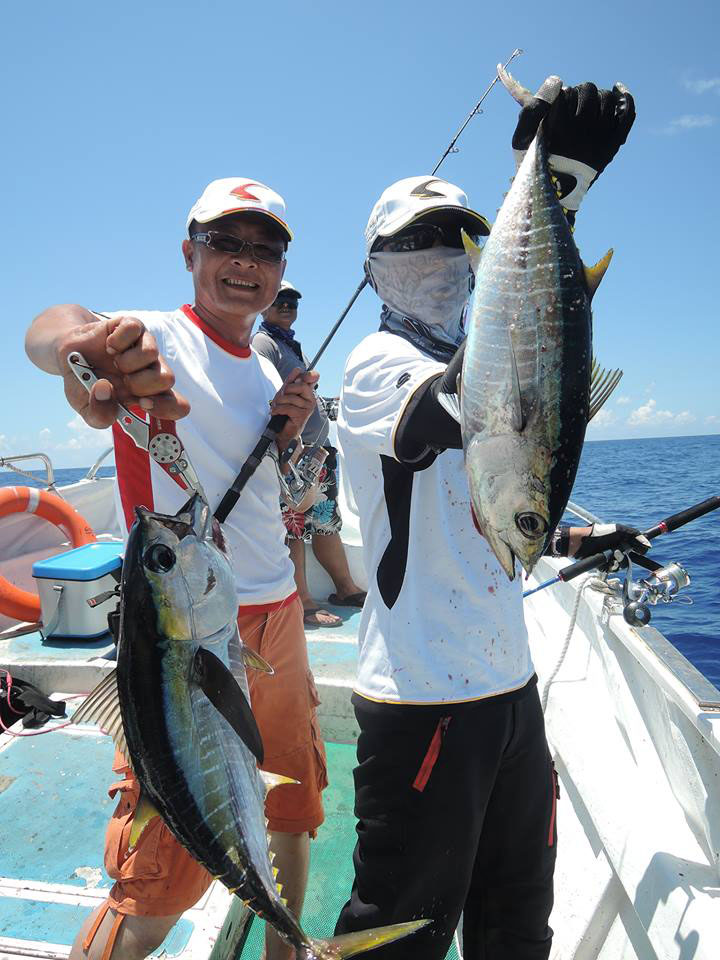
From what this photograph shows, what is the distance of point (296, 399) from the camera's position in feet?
6.68

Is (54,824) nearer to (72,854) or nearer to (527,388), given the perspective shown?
(72,854)

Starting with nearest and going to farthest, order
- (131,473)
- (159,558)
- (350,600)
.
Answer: (159,558)
(131,473)
(350,600)

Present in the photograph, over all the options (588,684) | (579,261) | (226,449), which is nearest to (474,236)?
(579,261)

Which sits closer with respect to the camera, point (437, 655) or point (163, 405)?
point (163, 405)

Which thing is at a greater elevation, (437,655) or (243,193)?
(243,193)

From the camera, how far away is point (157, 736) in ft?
3.88

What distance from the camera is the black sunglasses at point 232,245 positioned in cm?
206

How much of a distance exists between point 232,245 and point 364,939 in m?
2.04

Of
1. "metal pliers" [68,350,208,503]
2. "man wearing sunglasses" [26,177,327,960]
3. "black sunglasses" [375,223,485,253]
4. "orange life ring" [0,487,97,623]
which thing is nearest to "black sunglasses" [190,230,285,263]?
"man wearing sunglasses" [26,177,327,960]

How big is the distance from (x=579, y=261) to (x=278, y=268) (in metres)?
1.29

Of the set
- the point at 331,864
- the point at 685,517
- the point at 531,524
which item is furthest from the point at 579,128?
the point at 331,864

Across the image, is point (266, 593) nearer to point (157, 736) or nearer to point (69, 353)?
point (157, 736)

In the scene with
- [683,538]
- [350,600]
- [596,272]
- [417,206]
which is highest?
[417,206]

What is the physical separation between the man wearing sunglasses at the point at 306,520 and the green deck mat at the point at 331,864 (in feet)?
5.06
